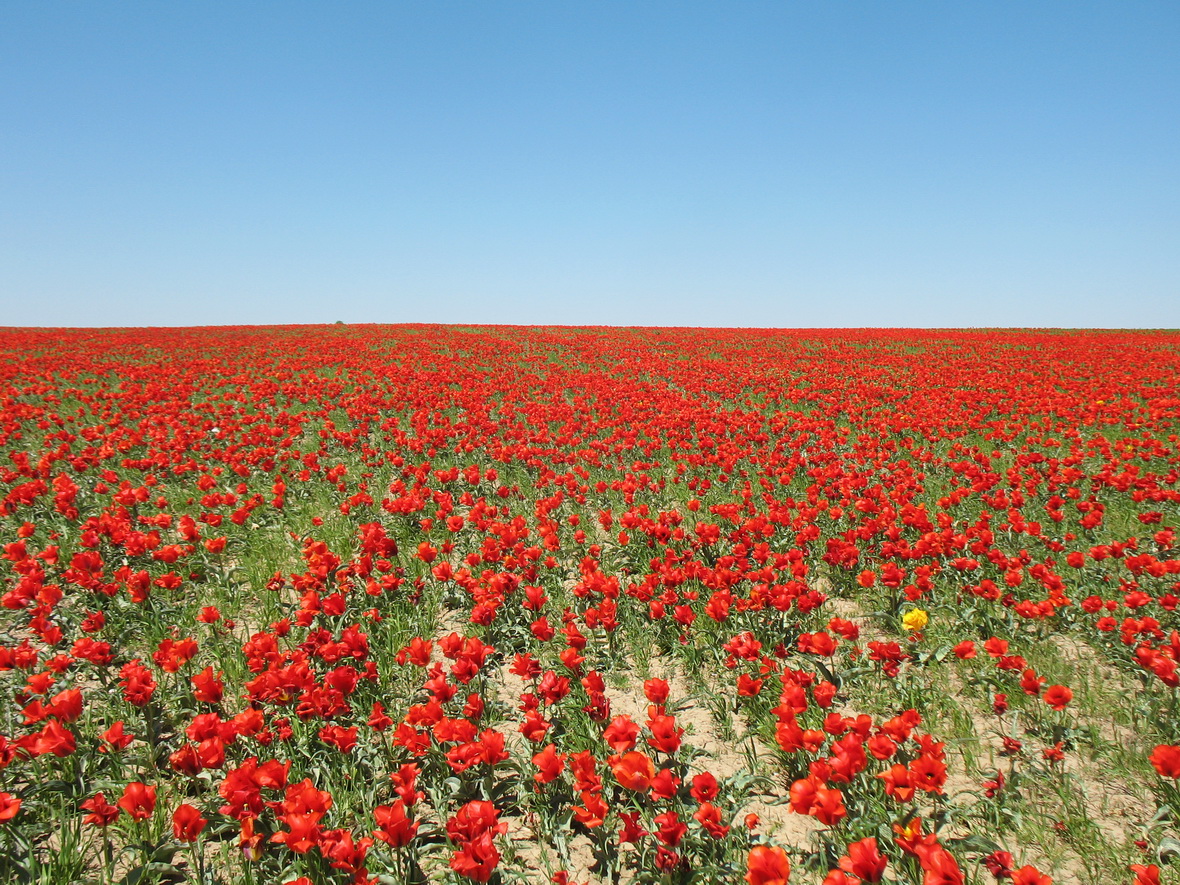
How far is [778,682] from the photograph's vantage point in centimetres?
351

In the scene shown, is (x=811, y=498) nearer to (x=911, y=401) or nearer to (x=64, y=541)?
(x=911, y=401)

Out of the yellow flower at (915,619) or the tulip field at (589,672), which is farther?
the yellow flower at (915,619)

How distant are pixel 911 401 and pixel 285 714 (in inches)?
445

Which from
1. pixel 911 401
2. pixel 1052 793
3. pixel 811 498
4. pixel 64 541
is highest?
pixel 911 401

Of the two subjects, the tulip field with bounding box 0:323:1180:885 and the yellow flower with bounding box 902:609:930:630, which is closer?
the tulip field with bounding box 0:323:1180:885

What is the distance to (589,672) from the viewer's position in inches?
127

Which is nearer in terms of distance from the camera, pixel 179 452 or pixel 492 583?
pixel 492 583

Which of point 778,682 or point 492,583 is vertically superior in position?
point 492,583

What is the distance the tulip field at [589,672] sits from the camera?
2342 millimetres

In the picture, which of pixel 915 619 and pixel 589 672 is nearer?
pixel 589 672

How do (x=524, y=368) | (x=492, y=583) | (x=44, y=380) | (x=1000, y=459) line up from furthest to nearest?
(x=524, y=368) → (x=44, y=380) → (x=1000, y=459) → (x=492, y=583)

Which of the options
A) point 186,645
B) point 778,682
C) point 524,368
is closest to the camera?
point 186,645

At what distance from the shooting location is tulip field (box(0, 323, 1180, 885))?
2.34m

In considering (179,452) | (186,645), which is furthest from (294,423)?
(186,645)
